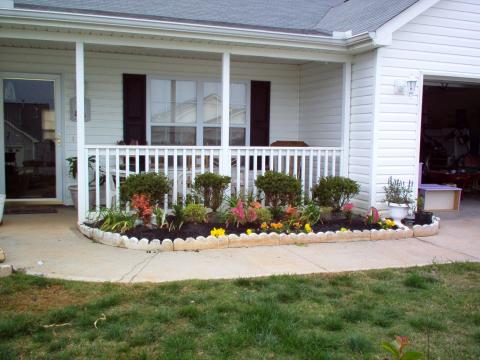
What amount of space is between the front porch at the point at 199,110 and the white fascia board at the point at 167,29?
0.37 metres

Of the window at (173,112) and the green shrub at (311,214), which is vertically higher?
the window at (173,112)

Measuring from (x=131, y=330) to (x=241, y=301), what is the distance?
1.00 meters

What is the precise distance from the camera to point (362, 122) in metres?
8.00

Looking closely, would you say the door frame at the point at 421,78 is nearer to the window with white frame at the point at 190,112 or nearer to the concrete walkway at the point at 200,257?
the concrete walkway at the point at 200,257

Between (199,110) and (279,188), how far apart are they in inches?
116

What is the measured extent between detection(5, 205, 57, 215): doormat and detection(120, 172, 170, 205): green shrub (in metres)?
2.24

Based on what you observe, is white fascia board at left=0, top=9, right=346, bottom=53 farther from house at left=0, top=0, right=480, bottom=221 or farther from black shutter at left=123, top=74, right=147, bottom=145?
black shutter at left=123, top=74, right=147, bottom=145

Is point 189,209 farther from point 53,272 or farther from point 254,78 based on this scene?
point 254,78

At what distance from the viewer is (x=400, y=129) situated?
7.93m

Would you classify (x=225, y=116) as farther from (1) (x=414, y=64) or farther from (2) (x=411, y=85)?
(1) (x=414, y=64)

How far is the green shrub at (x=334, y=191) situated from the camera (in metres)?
7.51

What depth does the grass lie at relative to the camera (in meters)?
3.37

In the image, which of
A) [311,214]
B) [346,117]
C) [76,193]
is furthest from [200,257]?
[346,117]

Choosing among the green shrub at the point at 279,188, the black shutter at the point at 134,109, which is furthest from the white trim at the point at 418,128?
the black shutter at the point at 134,109
